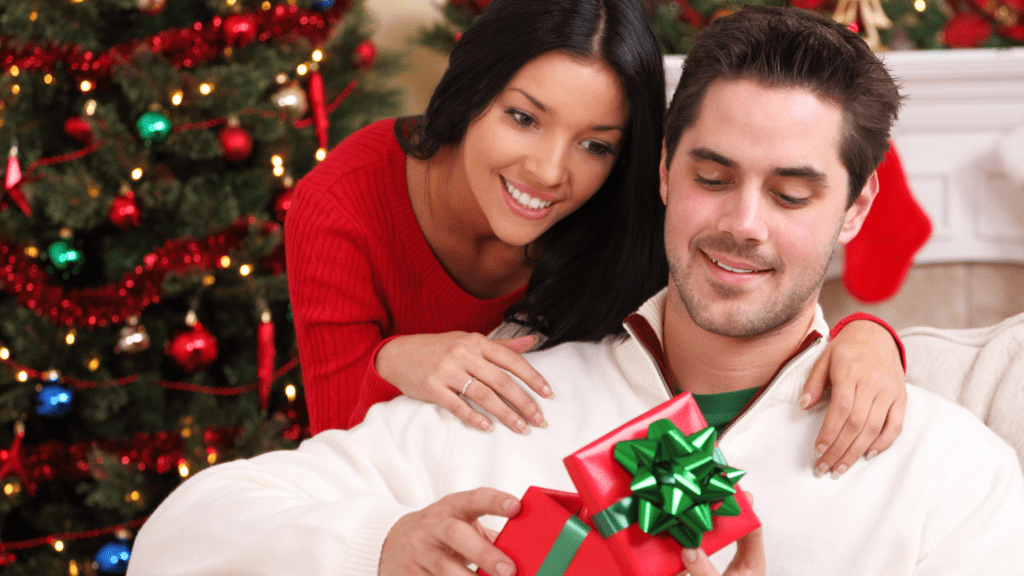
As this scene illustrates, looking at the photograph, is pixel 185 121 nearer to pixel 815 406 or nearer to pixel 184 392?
pixel 184 392

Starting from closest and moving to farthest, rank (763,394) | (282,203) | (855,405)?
(855,405) → (763,394) → (282,203)

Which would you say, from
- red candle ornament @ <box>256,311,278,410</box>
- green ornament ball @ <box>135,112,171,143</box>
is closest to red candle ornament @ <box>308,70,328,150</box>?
green ornament ball @ <box>135,112,171,143</box>

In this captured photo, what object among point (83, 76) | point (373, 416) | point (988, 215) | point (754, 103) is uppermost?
point (754, 103)

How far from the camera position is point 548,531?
744 mm

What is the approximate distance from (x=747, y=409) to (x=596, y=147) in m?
0.49

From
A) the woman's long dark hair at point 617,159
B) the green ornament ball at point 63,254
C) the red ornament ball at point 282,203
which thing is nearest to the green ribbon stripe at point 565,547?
the woman's long dark hair at point 617,159

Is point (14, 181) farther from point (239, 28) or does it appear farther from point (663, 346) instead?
point (663, 346)

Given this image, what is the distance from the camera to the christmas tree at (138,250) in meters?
2.19

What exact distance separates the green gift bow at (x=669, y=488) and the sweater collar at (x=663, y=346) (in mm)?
530

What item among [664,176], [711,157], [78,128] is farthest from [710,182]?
[78,128]

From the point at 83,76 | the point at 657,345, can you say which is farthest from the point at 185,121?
the point at 657,345

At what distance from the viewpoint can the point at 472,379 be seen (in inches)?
48.9

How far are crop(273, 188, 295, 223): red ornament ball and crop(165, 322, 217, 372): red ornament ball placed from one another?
38 cm

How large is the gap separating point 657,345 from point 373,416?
459 millimetres
